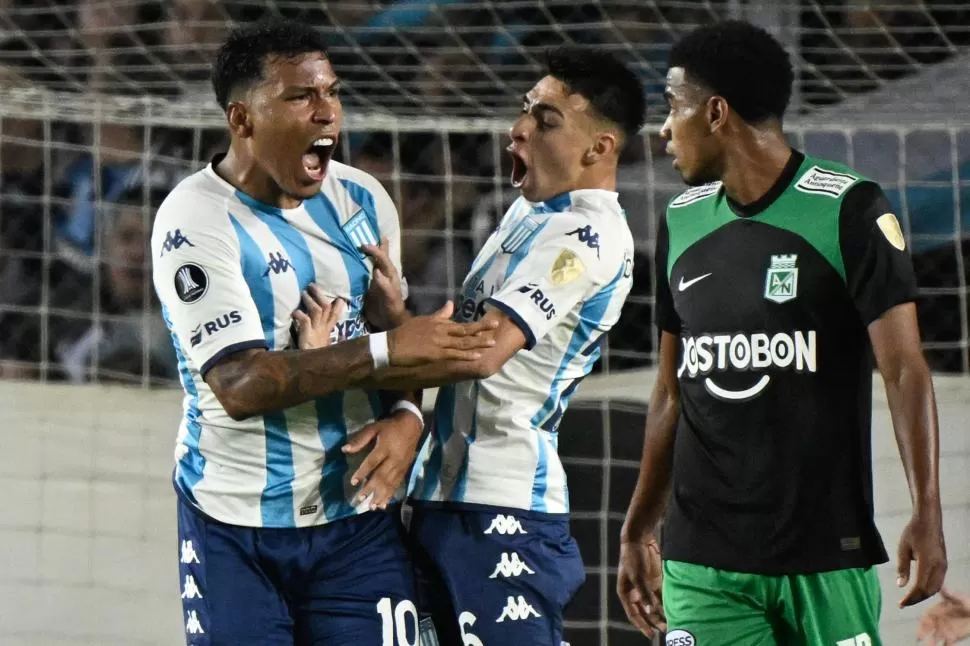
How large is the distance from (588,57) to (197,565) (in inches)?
56.1

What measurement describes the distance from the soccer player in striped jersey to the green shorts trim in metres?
0.24

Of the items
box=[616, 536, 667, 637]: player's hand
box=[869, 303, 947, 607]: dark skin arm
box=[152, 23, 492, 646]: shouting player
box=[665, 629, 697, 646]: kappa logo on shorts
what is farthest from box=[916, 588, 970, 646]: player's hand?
box=[152, 23, 492, 646]: shouting player

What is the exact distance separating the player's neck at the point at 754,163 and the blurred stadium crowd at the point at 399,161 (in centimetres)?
191

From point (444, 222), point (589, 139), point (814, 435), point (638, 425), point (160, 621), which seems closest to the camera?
point (814, 435)

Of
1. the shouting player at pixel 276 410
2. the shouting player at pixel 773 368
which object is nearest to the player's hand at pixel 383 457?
the shouting player at pixel 276 410

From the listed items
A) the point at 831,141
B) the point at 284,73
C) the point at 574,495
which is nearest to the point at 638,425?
the point at 574,495

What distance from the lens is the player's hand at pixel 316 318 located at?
298cm

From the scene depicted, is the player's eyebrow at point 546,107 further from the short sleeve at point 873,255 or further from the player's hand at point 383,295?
the short sleeve at point 873,255

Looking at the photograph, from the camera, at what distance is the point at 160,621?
16.2 ft

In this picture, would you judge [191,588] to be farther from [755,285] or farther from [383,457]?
[755,285]

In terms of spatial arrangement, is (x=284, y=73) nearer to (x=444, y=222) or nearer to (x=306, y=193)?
(x=306, y=193)

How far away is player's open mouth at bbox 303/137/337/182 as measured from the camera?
309cm

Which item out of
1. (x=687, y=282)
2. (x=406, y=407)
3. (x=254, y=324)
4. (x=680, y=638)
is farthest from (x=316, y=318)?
(x=680, y=638)

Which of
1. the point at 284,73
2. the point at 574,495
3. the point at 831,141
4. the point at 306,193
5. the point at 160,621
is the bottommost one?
the point at 160,621
